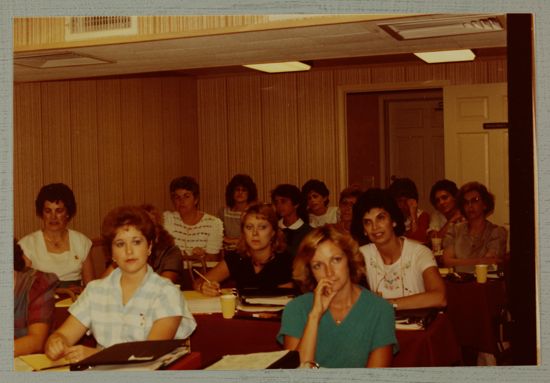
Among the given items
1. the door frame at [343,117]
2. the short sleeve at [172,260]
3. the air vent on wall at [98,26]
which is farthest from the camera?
the door frame at [343,117]

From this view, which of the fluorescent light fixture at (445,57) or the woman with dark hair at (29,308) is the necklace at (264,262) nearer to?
the woman with dark hair at (29,308)

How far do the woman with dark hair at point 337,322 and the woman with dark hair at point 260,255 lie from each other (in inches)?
28.9

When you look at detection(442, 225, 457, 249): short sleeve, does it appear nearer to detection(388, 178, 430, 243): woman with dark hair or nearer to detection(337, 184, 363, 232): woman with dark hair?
detection(388, 178, 430, 243): woman with dark hair

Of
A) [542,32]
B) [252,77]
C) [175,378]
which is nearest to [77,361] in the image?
[175,378]

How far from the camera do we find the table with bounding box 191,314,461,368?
2.23m

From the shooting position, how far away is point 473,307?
3010 mm

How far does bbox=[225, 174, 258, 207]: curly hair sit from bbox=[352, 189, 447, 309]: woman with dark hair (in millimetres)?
1247

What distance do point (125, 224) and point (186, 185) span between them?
4.06 feet

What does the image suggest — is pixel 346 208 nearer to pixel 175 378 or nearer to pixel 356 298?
pixel 356 298

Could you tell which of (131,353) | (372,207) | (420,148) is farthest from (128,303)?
(420,148)

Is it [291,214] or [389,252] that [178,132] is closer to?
[291,214]

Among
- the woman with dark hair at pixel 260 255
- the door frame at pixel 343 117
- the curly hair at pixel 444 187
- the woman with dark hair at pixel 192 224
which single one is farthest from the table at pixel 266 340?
the door frame at pixel 343 117

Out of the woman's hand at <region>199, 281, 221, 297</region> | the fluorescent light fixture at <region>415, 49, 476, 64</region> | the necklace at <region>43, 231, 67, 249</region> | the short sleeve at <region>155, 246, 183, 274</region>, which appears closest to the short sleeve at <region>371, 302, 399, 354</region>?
the woman's hand at <region>199, 281, 221, 297</region>

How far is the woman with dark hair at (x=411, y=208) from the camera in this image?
3160 mm
